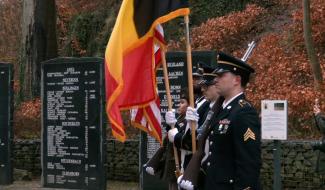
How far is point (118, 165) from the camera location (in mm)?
14281

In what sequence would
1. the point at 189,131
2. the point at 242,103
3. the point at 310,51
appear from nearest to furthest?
the point at 242,103 < the point at 189,131 < the point at 310,51

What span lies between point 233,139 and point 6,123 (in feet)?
31.1

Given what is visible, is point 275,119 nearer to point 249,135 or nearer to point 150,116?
point 150,116

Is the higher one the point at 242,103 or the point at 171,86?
the point at 171,86

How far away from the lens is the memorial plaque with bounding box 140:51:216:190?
440 inches

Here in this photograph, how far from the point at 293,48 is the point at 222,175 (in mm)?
14001

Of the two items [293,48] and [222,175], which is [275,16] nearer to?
[293,48]

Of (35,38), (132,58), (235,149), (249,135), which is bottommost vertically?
(235,149)

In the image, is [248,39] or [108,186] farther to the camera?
[248,39]

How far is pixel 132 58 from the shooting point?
299 inches

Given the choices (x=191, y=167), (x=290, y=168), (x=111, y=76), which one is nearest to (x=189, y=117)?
(x=191, y=167)

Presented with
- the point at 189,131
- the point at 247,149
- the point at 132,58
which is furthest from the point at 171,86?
the point at 247,149

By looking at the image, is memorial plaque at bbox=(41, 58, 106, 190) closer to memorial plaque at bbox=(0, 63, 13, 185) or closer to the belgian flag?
memorial plaque at bbox=(0, 63, 13, 185)

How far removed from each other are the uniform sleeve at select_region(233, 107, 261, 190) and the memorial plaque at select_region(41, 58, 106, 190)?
652 cm
